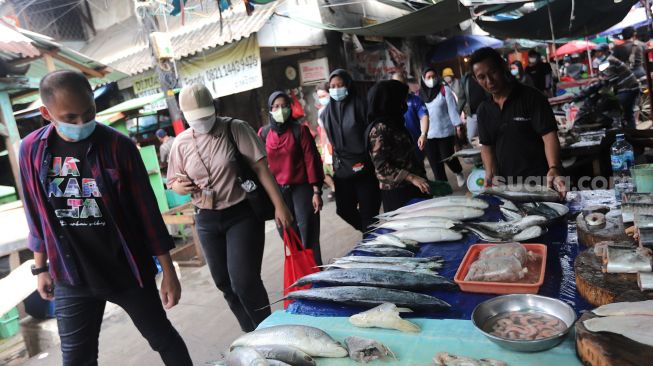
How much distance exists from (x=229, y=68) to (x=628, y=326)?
8.80m

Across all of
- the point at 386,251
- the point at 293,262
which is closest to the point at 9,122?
the point at 293,262

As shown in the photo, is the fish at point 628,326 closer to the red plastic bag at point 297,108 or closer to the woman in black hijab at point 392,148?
the woman in black hijab at point 392,148

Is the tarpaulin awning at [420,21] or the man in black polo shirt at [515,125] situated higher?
the tarpaulin awning at [420,21]

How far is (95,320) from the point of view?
2.53m

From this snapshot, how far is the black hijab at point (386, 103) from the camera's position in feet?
12.7

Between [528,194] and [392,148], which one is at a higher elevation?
[392,148]

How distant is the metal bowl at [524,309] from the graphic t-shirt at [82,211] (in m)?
1.95

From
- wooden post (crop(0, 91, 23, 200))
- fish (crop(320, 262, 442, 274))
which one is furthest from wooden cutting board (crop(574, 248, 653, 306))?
wooden post (crop(0, 91, 23, 200))

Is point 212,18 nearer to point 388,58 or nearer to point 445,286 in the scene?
point 388,58

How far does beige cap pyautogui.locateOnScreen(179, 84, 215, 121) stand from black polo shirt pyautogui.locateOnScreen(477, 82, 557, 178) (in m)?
2.26

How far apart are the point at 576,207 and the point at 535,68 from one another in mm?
10007

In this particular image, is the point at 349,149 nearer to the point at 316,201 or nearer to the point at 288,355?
the point at 316,201

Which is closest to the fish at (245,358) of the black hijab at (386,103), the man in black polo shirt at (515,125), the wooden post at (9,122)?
the man in black polo shirt at (515,125)

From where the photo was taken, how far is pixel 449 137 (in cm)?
790
